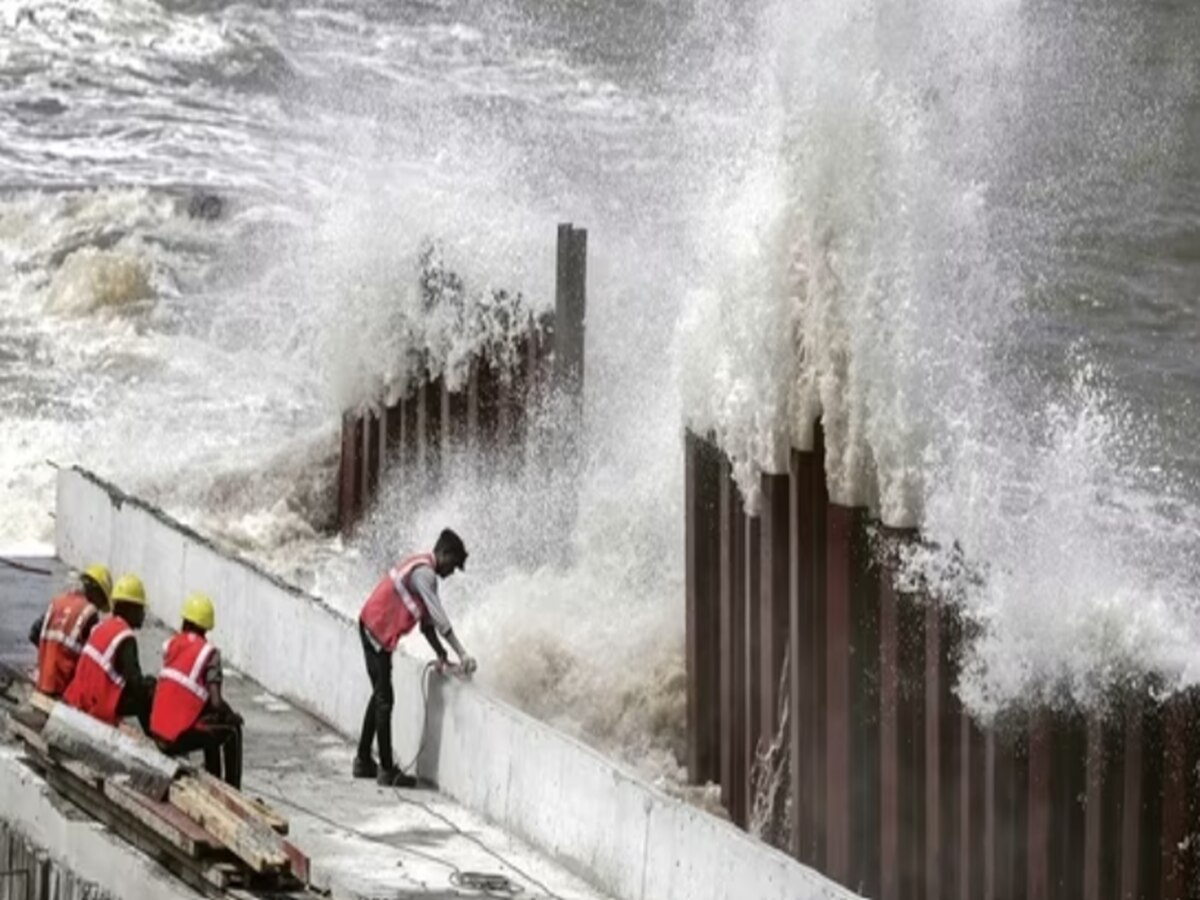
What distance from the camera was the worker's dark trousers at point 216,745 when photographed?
17.9 metres

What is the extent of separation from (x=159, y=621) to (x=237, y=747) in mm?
4652

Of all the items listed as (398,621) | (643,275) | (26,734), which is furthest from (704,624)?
(643,275)

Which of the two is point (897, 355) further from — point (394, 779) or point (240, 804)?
point (240, 804)

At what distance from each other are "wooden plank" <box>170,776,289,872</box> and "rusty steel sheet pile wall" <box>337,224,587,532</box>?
25.2ft

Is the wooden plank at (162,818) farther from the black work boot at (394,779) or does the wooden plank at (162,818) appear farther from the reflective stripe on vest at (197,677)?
the black work boot at (394,779)

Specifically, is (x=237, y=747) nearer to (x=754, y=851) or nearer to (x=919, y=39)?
(x=754, y=851)

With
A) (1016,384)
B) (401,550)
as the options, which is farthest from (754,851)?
(1016,384)

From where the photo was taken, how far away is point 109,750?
58.2 ft

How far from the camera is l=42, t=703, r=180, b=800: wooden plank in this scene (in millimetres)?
17406

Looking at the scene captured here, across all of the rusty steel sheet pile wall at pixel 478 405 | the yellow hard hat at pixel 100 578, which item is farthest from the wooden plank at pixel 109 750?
the rusty steel sheet pile wall at pixel 478 405

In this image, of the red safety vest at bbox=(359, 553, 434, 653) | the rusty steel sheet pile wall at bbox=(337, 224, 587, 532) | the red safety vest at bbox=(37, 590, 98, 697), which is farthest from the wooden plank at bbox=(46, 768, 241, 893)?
the rusty steel sheet pile wall at bbox=(337, 224, 587, 532)

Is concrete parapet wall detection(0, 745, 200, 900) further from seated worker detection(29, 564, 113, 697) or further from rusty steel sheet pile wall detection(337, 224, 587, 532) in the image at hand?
rusty steel sheet pile wall detection(337, 224, 587, 532)

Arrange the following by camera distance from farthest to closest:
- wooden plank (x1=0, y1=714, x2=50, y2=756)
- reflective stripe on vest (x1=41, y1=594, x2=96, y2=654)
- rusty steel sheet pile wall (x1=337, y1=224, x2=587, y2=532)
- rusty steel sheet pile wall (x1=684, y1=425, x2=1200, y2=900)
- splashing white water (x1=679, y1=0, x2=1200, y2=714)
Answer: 1. rusty steel sheet pile wall (x1=337, y1=224, x2=587, y2=532)
2. reflective stripe on vest (x1=41, y1=594, x2=96, y2=654)
3. wooden plank (x1=0, y1=714, x2=50, y2=756)
4. splashing white water (x1=679, y1=0, x2=1200, y2=714)
5. rusty steel sheet pile wall (x1=684, y1=425, x2=1200, y2=900)

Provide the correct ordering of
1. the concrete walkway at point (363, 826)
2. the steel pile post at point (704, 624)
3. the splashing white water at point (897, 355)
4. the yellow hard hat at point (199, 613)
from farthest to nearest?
the steel pile post at point (704, 624) → the yellow hard hat at point (199, 613) → the splashing white water at point (897, 355) → the concrete walkway at point (363, 826)
